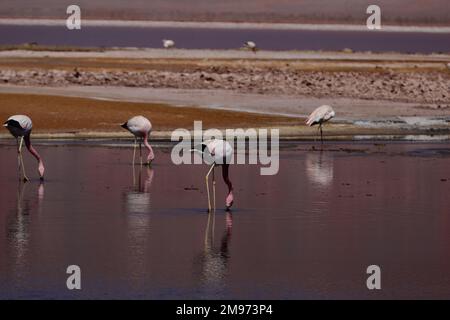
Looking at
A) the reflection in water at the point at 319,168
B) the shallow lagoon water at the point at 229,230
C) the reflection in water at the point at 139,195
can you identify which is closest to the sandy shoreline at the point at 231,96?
the reflection in water at the point at 319,168

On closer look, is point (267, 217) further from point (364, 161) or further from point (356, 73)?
point (356, 73)

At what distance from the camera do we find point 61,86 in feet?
140

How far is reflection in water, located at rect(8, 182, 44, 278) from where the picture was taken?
558 inches

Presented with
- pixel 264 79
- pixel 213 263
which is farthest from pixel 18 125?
pixel 264 79

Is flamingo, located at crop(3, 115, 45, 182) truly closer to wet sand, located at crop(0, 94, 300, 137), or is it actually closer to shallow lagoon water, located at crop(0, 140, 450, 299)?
shallow lagoon water, located at crop(0, 140, 450, 299)

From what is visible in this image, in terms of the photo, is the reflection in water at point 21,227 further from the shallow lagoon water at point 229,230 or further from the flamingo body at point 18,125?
the flamingo body at point 18,125

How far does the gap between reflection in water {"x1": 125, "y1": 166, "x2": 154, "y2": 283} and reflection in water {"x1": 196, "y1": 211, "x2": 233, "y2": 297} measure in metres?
0.67

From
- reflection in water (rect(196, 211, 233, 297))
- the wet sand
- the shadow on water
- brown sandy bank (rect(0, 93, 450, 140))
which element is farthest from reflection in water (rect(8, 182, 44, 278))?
the wet sand

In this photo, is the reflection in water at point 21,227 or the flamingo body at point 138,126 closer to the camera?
the reflection in water at point 21,227

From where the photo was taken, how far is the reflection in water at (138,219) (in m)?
14.1

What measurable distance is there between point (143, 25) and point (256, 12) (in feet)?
55.9

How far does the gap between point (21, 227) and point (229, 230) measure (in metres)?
2.64

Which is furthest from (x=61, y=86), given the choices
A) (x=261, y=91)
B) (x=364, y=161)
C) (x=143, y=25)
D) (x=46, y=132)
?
(x=143, y=25)

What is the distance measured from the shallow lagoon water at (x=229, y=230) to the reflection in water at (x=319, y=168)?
0.12 feet
